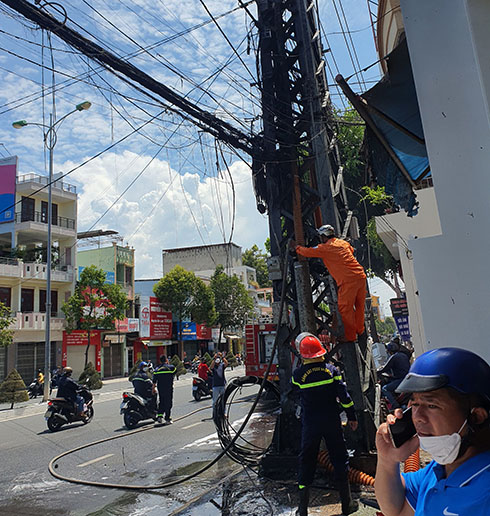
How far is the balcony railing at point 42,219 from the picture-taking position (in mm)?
27312

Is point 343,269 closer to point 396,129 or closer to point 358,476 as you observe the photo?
point 396,129

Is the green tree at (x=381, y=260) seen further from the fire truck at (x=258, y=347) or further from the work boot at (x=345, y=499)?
the work boot at (x=345, y=499)

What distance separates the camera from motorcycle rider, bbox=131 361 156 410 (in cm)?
1081

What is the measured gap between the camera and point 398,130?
4977 millimetres

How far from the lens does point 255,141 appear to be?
702 centimetres

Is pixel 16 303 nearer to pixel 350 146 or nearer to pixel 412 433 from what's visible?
pixel 350 146

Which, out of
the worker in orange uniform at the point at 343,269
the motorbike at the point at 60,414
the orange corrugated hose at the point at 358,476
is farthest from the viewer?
the motorbike at the point at 60,414

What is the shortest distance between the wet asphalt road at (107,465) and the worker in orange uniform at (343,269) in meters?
2.77

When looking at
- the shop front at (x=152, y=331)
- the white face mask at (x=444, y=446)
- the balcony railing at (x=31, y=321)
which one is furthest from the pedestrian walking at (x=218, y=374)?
the shop front at (x=152, y=331)

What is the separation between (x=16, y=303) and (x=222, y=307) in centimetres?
1914

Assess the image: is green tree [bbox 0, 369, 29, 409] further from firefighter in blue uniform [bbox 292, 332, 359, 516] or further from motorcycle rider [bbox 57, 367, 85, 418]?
firefighter in blue uniform [bbox 292, 332, 359, 516]

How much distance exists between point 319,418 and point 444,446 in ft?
10.6

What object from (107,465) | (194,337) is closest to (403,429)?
(107,465)

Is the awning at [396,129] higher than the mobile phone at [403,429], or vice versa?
the awning at [396,129]
